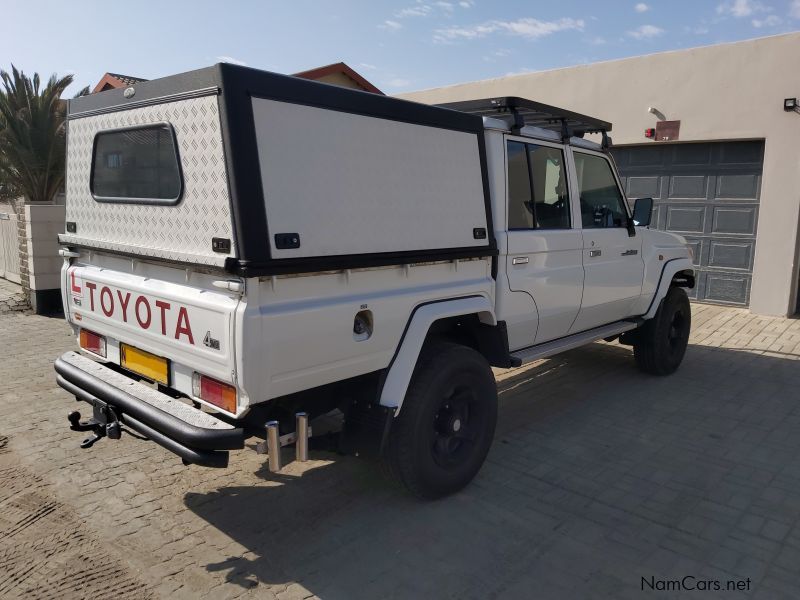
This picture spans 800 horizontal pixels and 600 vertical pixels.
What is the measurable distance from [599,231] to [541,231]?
0.90m

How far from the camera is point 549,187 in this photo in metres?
4.57

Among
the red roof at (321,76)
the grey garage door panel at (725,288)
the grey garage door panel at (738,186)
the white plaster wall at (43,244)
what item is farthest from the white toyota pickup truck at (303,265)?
the red roof at (321,76)

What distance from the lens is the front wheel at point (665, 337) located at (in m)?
6.14

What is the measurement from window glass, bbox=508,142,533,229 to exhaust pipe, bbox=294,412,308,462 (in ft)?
6.51

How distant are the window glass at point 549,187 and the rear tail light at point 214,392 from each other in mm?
2557

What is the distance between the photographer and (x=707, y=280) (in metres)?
9.91

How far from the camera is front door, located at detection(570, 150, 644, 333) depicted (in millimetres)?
4953

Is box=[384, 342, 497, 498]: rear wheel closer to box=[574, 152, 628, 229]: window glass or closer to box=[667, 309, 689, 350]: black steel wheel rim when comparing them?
box=[574, 152, 628, 229]: window glass

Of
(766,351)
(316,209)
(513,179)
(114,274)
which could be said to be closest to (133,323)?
(114,274)

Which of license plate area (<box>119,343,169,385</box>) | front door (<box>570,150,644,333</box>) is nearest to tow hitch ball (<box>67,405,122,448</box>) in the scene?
license plate area (<box>119,343,169,385</box>)

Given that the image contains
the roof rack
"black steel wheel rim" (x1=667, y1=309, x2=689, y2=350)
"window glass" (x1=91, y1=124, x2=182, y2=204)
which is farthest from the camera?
"black steel wheel rim" (x1=667, y1=309, x2=689, y2=350)

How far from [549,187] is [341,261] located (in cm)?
221

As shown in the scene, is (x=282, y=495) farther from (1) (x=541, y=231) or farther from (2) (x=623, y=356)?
(2) (x=623, y=356)

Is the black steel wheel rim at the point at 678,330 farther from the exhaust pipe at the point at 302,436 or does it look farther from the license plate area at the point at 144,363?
the license plate area at the point at 144,363
